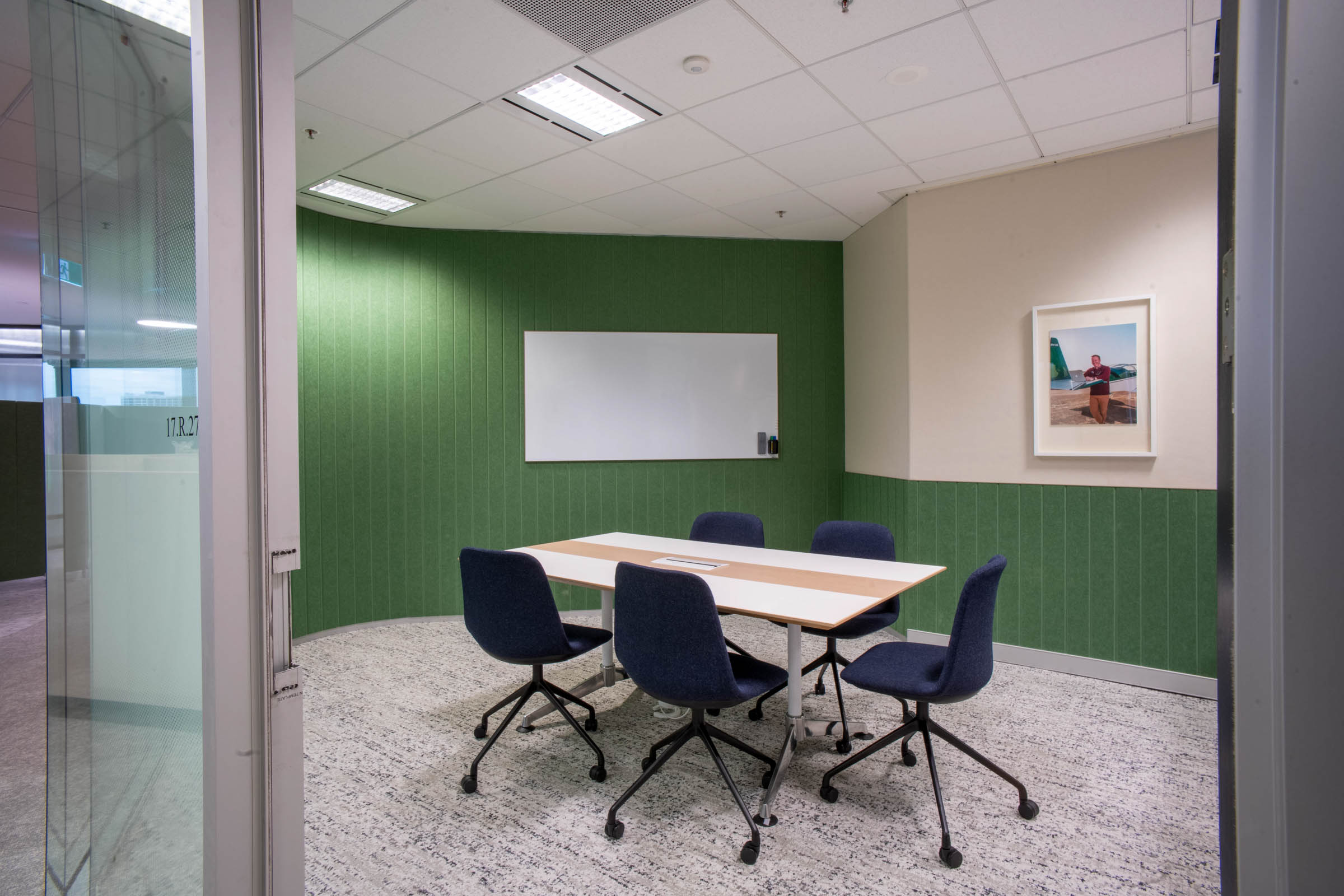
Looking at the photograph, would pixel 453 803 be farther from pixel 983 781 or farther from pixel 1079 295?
pixel 1079 295

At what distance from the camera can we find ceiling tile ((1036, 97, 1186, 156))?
326 cm

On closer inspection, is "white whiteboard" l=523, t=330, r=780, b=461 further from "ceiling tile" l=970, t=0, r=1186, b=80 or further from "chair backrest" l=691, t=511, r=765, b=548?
"ceiling tile" l=970, t=0, r=1186, b=80

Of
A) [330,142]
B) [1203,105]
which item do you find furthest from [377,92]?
[1203,105]

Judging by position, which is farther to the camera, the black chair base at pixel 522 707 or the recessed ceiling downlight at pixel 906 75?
the recessed ceiling downlight at pixel 906 75

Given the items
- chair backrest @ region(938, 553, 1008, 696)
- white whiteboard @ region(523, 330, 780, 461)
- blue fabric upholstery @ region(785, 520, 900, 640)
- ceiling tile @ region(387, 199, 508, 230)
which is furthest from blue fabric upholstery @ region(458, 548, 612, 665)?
ceiling tile @ region(387, 199, 508, 230)

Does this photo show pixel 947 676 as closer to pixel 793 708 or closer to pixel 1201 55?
pixel 793 708

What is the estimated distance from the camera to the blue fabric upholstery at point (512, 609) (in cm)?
266

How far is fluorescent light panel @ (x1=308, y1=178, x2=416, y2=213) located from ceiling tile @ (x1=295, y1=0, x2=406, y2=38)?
171 cm

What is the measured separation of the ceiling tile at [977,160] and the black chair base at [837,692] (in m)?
→ 2.84

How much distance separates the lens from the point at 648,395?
210 inches

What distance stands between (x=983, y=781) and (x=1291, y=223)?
2.73 m

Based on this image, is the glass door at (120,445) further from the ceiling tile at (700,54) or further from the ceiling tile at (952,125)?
the ceiling tile at (952,125)

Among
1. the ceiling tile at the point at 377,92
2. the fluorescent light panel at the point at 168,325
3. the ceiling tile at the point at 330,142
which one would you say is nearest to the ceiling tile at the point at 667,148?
the ceiling tile at the point at 377,92

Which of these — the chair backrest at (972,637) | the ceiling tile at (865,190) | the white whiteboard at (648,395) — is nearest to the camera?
the chair backrest at (972,637)
